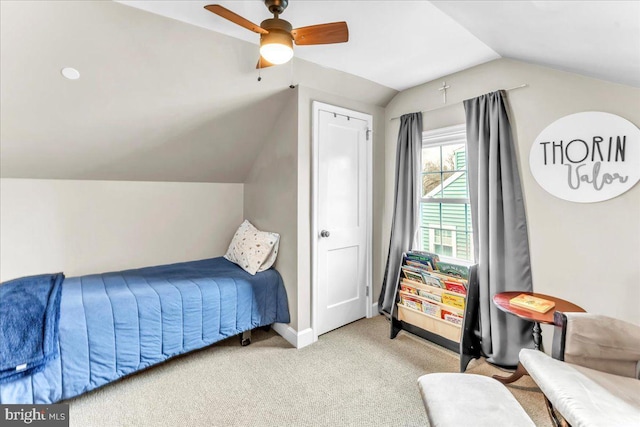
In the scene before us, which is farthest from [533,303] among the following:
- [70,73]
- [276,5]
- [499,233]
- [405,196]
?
[70,73]

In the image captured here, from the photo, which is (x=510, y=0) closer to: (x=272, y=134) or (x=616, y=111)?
(x=616, y=111)

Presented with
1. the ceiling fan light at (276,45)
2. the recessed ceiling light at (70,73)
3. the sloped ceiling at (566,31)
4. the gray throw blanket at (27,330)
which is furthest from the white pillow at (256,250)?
the sloped ceiling at (566,31)

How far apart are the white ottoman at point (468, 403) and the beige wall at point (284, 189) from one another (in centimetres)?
148

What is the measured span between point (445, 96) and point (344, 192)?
1.23m

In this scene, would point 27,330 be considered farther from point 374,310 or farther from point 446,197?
point 446,197

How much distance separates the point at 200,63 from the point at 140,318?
70.6 inches

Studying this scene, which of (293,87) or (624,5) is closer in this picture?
(624,5)

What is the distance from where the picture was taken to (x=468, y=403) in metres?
1.28

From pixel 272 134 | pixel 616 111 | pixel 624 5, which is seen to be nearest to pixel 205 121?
pixel 272 134

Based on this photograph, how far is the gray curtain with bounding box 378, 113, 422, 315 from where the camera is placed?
2.92 metres

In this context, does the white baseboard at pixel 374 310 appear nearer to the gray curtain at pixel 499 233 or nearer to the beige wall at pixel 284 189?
the beige wall at pixel 284 189

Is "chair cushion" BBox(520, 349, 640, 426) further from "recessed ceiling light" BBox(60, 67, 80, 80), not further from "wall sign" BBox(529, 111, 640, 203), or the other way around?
"recessed ceiling light" BBox(60, 67, 80, 80)

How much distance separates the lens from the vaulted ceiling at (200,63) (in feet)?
5.22

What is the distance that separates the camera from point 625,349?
1535 millimetres
